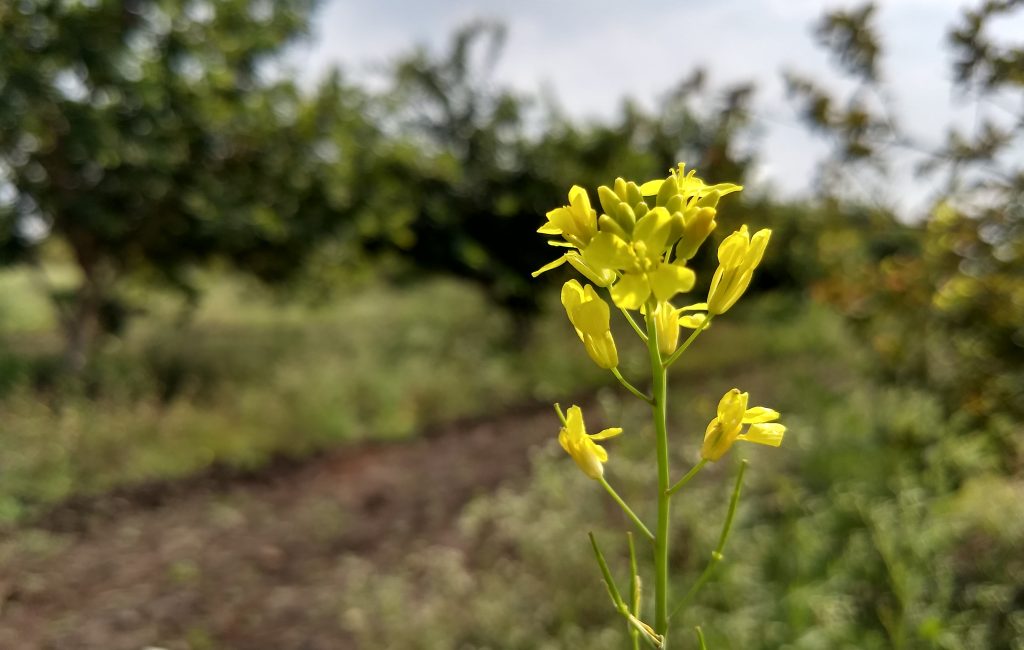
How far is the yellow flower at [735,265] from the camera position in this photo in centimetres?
103

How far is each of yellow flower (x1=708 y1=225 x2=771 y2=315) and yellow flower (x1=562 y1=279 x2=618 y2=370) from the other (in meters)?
0.15

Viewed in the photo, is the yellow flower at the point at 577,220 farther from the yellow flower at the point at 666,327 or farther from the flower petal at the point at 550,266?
the yellow flower at the point at 666,327

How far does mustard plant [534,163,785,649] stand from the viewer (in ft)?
3.15

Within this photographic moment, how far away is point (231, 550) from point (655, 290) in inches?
167

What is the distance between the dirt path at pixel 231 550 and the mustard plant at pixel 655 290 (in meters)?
2.68

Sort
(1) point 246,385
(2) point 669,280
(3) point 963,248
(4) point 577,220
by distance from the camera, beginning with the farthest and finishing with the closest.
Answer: (1) point 246,385 < (3) point 963,248 < (4) point 577,220 < (2) point 669,280

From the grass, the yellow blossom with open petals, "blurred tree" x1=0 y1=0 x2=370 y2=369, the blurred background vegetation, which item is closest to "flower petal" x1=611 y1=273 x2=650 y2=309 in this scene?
the yellow blossom with open petals

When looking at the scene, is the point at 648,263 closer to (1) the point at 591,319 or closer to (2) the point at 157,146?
(1) the point at 591,319

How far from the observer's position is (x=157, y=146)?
21.2ft

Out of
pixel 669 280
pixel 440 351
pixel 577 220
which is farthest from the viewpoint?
pixel 440 351

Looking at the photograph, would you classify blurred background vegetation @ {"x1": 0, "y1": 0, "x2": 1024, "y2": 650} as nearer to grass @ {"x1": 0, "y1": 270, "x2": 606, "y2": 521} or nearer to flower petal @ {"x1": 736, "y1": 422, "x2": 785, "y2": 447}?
grass @ {"x1": 0, "y1": 270, "x2": 606, "y2": 521}

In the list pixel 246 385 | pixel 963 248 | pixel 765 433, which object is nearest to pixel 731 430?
pixel 765 433

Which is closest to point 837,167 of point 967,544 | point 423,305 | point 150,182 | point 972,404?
point 972,404

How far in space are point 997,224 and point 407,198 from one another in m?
7.43
